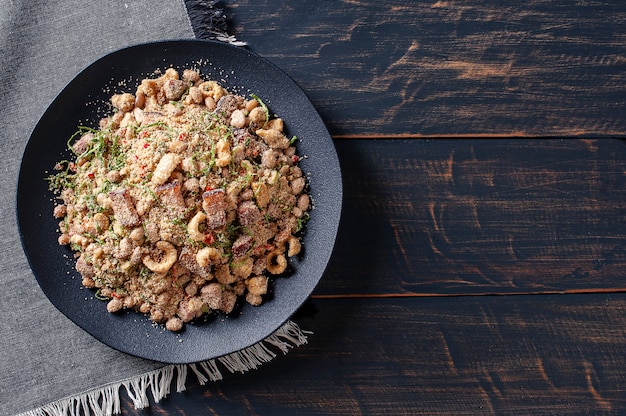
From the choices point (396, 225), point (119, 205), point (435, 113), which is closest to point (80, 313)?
point (119, 205)

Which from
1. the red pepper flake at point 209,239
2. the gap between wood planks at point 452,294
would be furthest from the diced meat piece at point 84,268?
the gap between wood planks at point 452,294

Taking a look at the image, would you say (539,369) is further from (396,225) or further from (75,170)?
(75,170)

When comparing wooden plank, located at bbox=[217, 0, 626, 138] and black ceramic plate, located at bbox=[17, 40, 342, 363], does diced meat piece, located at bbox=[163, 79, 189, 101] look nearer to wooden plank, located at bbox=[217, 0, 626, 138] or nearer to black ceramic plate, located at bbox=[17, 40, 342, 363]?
black ceramic plate, located at bbox=[17, 40, 342, 363]

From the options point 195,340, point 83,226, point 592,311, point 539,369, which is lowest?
point 539,369

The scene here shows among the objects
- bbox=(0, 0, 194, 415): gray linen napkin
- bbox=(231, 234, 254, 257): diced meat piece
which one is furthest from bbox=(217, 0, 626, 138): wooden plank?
bbox=(231, 234, 254, 257): diced meat piece

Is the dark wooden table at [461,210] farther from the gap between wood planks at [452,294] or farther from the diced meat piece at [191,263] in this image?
the diced meat piece at [191,263]
